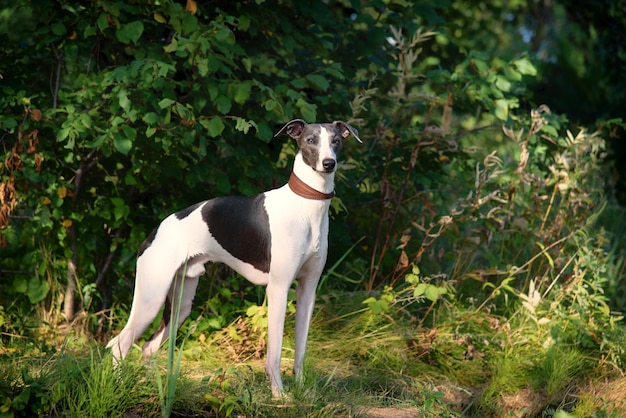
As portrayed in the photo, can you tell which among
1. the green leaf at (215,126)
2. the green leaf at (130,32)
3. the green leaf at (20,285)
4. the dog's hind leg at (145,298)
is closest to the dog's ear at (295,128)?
the green leaf at (215,126)

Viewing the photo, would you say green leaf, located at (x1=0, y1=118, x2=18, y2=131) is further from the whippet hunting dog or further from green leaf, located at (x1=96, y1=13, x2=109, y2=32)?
the whippet hunting dog

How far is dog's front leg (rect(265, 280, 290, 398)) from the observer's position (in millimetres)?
3848

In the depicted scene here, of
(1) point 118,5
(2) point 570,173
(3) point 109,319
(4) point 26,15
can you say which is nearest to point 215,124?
(1) point 118,5

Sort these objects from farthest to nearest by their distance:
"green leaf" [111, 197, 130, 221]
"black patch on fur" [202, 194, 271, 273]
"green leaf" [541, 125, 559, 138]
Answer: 1. "green leaf" [541, 125, 559, 138]
2. "green leaf" [111, 197, 130, 221]
3. "black patch on fur" [202, 194, 271, 273]

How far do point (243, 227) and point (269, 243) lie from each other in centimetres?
16

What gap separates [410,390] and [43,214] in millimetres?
2426

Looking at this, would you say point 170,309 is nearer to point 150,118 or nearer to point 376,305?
point 150,118

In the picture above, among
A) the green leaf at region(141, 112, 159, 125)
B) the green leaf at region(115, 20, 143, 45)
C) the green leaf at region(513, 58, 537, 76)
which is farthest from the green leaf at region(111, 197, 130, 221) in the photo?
the green leaf at region(513, 58, 537, 76)

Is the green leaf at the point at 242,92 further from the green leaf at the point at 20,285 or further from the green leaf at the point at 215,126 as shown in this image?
the green leaf at the point at 20,285

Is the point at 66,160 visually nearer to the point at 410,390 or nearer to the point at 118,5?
the point at 118,5

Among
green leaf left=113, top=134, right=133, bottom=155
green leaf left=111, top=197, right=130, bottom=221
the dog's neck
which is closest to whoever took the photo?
the dog's neck

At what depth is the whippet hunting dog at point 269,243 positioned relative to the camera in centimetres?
377

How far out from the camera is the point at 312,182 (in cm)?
376

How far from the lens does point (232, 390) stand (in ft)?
12.4
